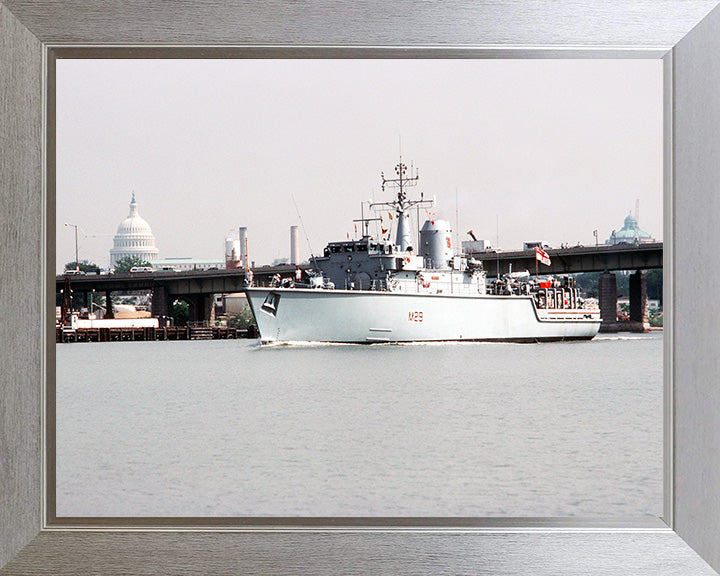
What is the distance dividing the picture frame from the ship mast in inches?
384

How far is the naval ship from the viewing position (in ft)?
46.6

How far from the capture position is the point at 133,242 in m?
8.71

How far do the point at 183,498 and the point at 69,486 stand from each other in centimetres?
89

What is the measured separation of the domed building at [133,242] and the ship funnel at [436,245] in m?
6.03

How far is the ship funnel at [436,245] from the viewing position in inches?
621

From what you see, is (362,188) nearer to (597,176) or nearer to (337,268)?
(337,268)

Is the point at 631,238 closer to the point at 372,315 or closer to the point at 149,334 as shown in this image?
the point at 372,315

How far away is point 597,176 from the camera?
15.2m

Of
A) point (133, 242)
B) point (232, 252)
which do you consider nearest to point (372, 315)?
point (232, 252)

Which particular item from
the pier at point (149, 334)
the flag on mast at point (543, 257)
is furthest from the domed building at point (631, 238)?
the pier at point (149, 334)

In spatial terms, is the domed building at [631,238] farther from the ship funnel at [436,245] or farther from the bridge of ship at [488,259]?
the ship funnel at [436,245]

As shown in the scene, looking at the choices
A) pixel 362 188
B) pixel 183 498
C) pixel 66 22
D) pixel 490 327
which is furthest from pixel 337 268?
pixel 66 22

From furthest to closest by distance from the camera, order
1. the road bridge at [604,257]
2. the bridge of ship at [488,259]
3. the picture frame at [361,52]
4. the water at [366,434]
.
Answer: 1. the bridge of ship at [488,259]
2. the road bridge at [604,257]
3. the water at [366,434]
4. the picture frame at [361,52]

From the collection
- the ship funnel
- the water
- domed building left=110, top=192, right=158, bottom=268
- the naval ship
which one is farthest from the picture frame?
the ship funnel
